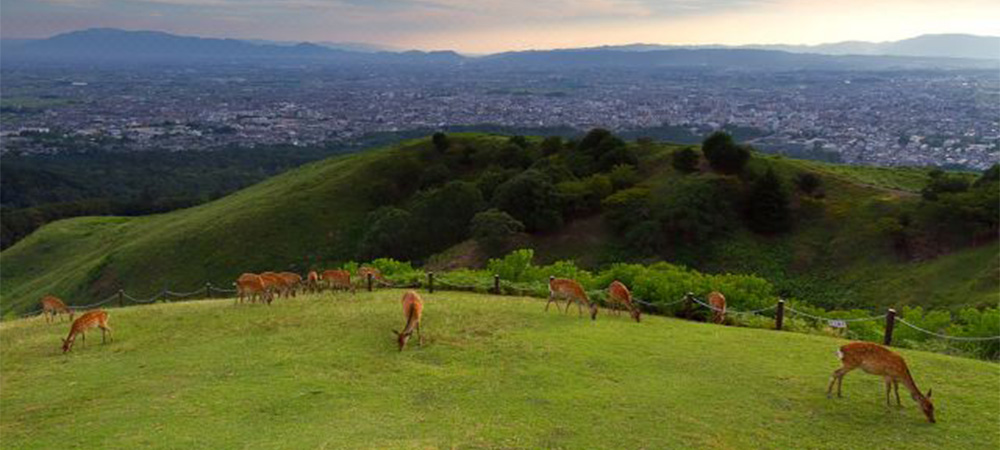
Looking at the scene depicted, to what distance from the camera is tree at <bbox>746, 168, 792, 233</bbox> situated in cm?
4634

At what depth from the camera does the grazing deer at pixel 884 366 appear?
39.4 ft

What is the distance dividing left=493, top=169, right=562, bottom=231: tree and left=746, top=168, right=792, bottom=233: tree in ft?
45.5

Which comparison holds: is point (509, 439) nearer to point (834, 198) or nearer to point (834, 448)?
point (834, 448)

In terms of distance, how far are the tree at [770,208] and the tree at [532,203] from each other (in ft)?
45.5

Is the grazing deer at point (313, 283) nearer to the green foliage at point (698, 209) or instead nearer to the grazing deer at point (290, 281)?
the grazing deer at point (290, 281)

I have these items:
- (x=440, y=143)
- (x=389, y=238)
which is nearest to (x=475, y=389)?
(x=389, y=238)

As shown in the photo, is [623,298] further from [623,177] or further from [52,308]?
[623,177]

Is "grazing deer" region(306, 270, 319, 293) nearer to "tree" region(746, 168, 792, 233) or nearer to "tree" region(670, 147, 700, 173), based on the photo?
"tree" region(746, 168, 792, 233)

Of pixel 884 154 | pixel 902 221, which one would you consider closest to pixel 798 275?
pixel 902 221

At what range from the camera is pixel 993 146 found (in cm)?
7756

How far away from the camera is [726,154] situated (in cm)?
5209

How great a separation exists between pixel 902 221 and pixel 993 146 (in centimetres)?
4804

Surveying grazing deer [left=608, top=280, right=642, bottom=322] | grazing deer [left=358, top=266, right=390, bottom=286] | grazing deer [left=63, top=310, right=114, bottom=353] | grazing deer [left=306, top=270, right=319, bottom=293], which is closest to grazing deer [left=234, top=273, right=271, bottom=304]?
grazing deer [left=306, top=270, right=319, bottom=293]

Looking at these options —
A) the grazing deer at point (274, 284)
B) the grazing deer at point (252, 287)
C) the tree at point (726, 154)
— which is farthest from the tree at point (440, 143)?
the grazing deer at point (252, 287)
